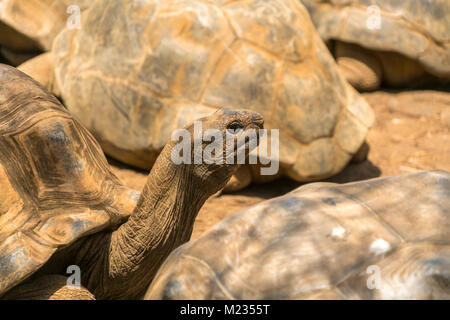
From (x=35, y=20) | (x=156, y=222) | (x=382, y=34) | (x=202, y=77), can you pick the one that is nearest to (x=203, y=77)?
(x=202, y=77)

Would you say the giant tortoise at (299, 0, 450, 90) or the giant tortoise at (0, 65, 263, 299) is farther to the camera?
the giant tortoise at (299, 0, 450, 90)

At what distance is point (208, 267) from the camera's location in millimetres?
1112

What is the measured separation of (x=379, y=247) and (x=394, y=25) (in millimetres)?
3872

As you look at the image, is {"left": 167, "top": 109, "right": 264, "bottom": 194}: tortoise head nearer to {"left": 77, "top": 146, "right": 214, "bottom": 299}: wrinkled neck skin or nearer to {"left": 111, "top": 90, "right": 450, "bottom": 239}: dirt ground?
{"left": 77, "top": 146, "right": 214, "bottom": 299}: wrinkled neck skin

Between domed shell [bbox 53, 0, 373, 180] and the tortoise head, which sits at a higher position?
the tortoise head

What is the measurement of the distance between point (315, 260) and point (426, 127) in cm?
344

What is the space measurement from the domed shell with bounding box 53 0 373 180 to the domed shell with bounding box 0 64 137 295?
1.26m

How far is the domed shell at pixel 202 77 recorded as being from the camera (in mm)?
3184

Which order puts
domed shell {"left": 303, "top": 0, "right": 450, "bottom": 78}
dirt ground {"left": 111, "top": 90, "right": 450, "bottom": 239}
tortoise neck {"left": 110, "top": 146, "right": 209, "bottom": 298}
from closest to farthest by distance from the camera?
tortoise neck {"left": 110, "top": 146, "right": 209, "bottom": 298} < dirt ground {"left": 111, "top": 90, "right": 450, "bottom": 239} < domed shell {"left": 303, "top": 0, "right": 450, "bottom": 78}

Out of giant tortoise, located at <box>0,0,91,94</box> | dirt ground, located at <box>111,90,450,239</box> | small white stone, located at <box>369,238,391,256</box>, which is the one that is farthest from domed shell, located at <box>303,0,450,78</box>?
small white stone, located at <box>369,238,391,256</box>

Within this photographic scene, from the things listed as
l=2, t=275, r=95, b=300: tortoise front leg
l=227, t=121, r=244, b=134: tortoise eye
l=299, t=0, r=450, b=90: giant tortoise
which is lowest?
l=299, t=0, r=450, b=90: giant tortoise

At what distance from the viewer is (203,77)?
3.18m

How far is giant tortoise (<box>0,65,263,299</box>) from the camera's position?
1.74 m

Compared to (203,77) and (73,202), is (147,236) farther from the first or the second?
(203,77)
